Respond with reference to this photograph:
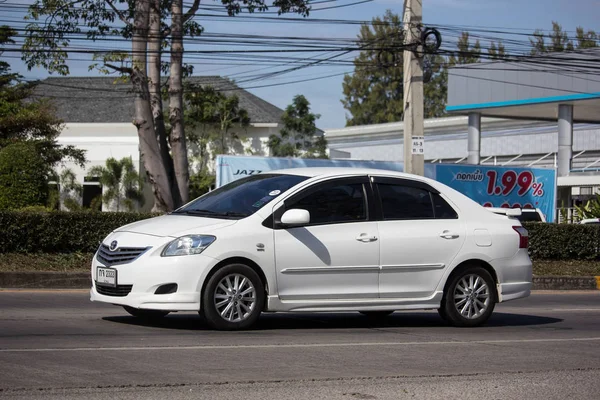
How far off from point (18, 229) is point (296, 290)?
8593 mm

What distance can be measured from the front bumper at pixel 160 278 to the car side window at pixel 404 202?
220 cm

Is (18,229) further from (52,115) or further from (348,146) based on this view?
(348,146)

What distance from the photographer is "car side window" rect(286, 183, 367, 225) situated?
9.45m

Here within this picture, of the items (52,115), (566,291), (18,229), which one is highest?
(52,115)

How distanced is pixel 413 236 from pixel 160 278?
287 centimetres

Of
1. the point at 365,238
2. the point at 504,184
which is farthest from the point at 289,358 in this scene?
the point at 504,184

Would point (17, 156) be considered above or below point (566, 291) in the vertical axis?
above

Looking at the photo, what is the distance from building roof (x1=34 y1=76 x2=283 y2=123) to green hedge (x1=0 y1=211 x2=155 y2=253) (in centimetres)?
2877

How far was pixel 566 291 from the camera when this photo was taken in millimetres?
18531

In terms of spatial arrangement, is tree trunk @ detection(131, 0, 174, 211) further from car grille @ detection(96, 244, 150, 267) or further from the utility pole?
car grille @ detection(96, 244, 150, 267)

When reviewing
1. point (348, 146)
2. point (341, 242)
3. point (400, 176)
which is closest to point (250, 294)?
point (341, 242)

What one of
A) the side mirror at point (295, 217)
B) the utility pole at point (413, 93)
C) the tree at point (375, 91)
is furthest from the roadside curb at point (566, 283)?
the tree at point (375, 91)

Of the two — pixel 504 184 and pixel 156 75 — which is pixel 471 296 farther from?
pixel 504 184

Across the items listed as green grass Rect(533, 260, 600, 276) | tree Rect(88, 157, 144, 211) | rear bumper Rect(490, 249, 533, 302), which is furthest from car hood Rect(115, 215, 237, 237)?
tree Rect(88, 157, 144, 211)
